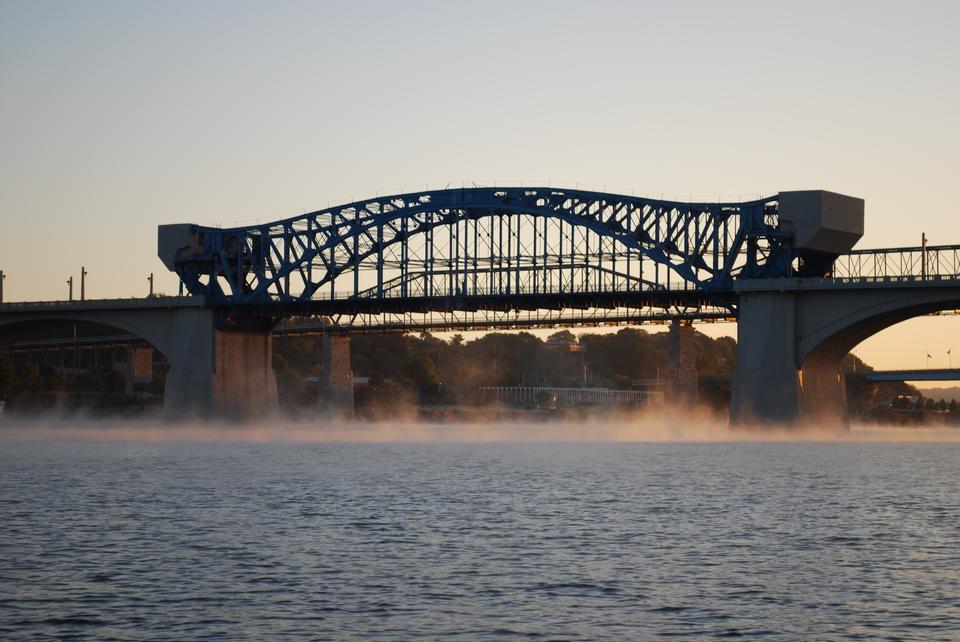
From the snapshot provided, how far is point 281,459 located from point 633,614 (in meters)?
68.6

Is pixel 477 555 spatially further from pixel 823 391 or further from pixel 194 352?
pixel 194 352

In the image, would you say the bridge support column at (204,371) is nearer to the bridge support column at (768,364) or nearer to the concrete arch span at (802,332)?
the concrete arch span at (802,332)

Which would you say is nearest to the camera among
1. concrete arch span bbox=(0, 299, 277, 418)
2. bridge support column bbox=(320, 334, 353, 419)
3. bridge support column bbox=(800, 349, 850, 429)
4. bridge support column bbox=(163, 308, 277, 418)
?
bridge support column bbox=(800, 349, 850, 429)

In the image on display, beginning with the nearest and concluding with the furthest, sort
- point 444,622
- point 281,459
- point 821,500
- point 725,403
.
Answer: point 444,622, point 821,500, point 281,459, point 725,403

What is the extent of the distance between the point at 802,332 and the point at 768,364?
144 inches

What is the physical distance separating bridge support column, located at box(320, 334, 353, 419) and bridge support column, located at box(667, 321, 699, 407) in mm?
38632

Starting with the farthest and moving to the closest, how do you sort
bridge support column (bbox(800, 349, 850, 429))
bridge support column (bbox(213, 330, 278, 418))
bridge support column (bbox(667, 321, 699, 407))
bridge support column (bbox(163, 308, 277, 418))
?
bridge support column (bbox(213, 330, 278, 418)) < bridge support column (bbox(163, 308, 277, 418)) < bridge support column (bbox(667, 321, 699, 407)) < bridge support column (bbox(800, 349, 850, 429))

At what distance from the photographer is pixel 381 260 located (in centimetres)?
15212

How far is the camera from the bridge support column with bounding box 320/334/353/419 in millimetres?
168375

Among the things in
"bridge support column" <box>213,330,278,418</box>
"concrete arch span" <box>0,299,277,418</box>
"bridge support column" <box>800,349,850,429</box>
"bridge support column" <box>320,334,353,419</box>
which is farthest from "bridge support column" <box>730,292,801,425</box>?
"bridge support column" <box>320,334,353,419</box>

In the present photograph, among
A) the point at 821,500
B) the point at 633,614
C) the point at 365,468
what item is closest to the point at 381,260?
the point at 365,468

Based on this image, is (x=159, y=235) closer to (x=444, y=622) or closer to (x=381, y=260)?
(x=381, y=260)

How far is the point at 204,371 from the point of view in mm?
150500

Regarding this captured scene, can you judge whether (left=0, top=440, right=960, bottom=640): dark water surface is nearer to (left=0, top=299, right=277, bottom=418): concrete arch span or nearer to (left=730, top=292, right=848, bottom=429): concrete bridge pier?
(left=730, top=292, right=848, bottom=429): concrete bridge pier
